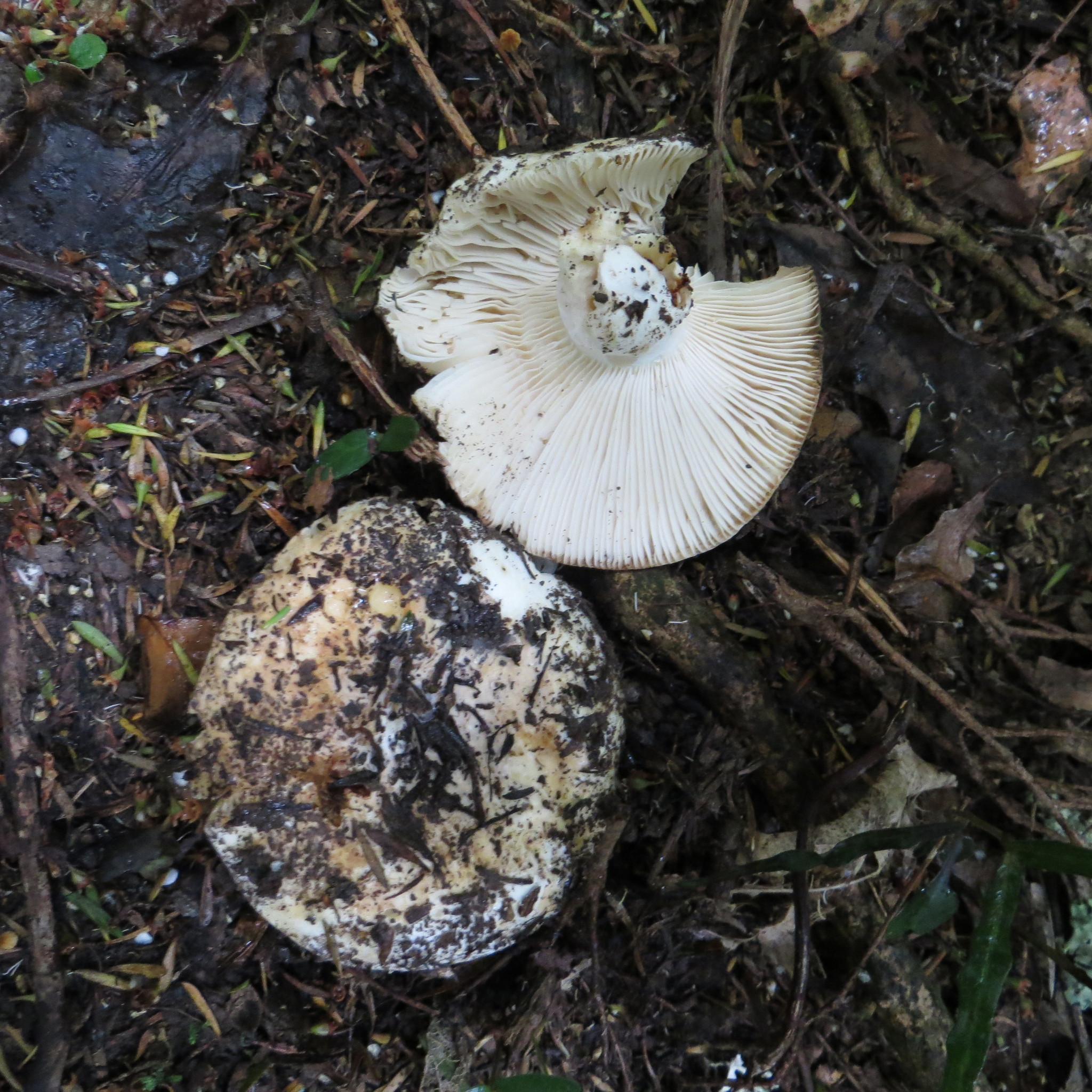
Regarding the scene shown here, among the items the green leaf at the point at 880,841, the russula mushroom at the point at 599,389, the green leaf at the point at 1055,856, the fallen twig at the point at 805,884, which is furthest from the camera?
the fallen twig at the point at 805,884

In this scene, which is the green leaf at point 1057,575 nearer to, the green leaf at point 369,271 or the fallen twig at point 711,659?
the fallen twig at point 711,659

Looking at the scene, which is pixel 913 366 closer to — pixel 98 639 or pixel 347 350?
Answer: pixel 347 350

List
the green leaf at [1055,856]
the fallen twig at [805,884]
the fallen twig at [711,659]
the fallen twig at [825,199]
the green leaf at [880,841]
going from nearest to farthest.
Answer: the green leaf at [1055,856] < the green leaf at [880,841] < the fallen twig at [805,884] < the fallen twig at [711,659] < the fallen twig at [825,199]

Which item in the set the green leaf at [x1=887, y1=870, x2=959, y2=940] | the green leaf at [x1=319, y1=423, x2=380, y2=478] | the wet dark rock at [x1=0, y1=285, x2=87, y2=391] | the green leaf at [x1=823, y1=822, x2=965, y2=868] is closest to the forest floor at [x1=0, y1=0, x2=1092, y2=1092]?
the wet dark rock at [x1=0, y1=285, x2=87, y2=391]

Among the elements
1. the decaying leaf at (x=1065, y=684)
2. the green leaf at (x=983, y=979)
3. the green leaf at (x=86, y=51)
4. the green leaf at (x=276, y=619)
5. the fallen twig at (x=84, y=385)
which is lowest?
the decaying leaf at (x=1065, y=684)

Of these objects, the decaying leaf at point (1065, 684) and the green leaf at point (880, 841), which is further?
the decaying leaf at point (1065, 684)

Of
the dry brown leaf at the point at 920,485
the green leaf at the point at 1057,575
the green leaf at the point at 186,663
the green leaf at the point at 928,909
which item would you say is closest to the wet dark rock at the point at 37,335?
the green leaf at the point at 186,663

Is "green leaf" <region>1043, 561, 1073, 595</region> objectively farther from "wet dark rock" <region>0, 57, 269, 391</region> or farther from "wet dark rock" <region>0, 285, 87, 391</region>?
"wet dark rock" <region>0, 285, 87, 391</region>
